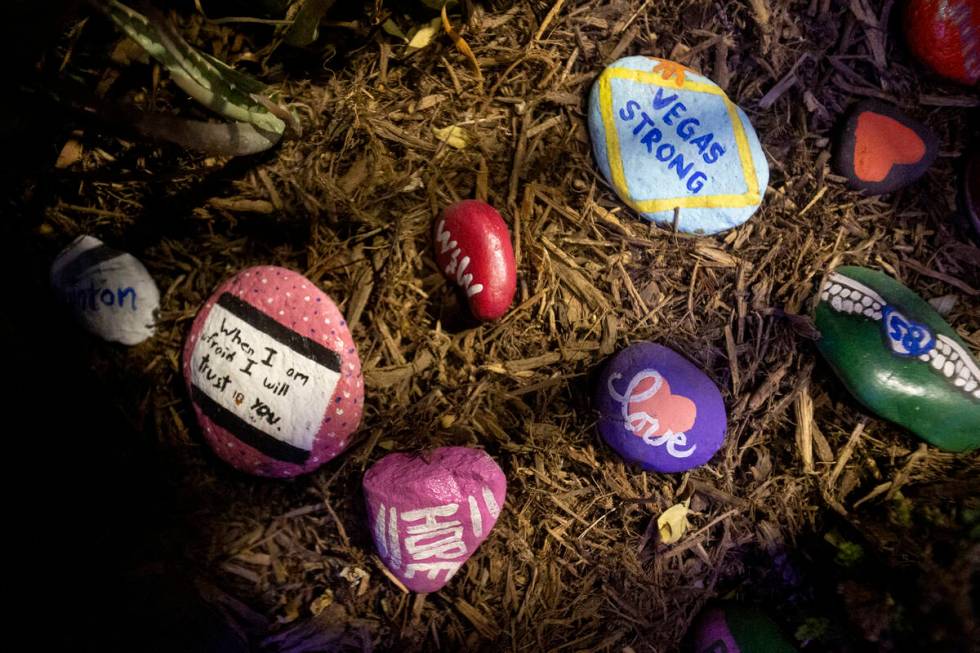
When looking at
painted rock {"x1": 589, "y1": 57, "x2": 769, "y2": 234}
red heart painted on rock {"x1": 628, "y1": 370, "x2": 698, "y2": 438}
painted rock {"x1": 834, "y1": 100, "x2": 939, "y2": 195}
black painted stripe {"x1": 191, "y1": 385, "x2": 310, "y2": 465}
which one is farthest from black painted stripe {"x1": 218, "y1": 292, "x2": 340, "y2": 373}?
painted rock {"x1": 834, "y1": 100, "x2": 939, "y2": 195}

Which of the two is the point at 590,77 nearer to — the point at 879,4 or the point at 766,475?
the point at 879,4

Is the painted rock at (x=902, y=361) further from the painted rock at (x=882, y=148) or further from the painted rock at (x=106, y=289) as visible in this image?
the painted rock at (x=106, y=289)

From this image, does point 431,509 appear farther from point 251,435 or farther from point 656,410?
point 656,410

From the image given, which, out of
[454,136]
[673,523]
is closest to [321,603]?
[673,523]

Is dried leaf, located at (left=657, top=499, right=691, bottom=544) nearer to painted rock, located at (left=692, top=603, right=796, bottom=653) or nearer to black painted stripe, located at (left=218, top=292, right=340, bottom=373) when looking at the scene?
painted rock, located at (left=692, top=603, right=796, bottom=653)

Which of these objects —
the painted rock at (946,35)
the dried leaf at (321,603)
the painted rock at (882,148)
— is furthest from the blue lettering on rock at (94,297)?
the painted rock at (946,35)

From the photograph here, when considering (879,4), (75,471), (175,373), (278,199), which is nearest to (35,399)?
(75,471)
